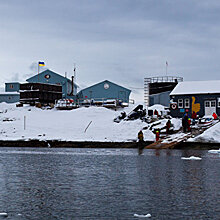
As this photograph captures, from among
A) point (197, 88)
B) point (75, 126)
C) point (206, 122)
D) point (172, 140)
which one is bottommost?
point (172, 140)

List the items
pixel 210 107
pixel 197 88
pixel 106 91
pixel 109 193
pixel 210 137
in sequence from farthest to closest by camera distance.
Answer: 1. pixel 106 91
2. pixel 197 88
3. pixel 210 107
4. pixel 210 137
5. pixel 109 193

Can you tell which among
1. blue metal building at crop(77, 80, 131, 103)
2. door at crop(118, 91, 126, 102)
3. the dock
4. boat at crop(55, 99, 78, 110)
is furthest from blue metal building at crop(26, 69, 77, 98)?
the dock

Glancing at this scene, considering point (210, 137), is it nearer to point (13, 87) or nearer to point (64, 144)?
point (64, 144)

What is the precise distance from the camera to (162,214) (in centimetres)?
866

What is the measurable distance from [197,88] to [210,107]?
3335mm

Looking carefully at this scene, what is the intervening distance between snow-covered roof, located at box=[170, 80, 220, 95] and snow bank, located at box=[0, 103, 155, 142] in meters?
8.65

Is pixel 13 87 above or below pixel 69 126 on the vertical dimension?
above

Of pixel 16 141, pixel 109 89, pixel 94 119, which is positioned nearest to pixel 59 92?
pixel 109 89

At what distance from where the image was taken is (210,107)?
4719 cm

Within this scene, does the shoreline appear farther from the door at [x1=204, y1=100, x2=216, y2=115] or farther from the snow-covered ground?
the door at [x1=204, y1=100, x2=216, y2=115]

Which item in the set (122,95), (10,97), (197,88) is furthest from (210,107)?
(10,97)

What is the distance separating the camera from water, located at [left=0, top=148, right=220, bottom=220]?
8.86 meters

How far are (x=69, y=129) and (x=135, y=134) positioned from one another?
8.17m

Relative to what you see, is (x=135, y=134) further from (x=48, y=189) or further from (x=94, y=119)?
(x=48, y=189)
